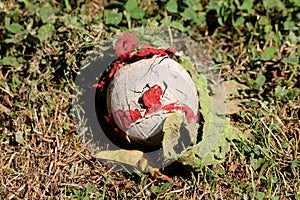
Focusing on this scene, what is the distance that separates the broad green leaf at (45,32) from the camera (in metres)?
2.96

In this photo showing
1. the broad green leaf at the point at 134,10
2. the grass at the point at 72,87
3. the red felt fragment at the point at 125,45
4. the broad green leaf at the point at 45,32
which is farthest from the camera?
the broad green leaf at the point at 134,10

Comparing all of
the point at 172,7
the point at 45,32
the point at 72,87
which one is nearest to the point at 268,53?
the point at 172,7

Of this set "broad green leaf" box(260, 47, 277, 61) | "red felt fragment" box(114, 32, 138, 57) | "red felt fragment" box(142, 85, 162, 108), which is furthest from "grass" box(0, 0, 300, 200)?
"red felt fragment" box(142, 85, 162, 108)

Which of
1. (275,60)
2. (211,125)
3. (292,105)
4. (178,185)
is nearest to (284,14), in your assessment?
(275,60)

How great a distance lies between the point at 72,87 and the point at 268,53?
0.95 meters

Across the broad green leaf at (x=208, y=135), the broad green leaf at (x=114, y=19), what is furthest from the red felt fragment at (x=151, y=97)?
the broad green leaf at (x=114, y=19)

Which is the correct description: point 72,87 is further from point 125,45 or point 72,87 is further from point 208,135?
point 208,135

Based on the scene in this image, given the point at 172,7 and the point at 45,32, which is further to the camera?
the point at 172,7

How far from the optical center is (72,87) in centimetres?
281

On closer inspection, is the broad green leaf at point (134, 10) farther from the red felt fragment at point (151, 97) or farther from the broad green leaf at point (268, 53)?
the red felt fragment at point (151, 97)

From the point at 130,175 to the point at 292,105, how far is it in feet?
2.65

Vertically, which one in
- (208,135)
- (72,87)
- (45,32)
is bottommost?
(208,135)

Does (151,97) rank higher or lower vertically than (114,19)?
lower

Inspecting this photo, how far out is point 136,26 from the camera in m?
3.13
